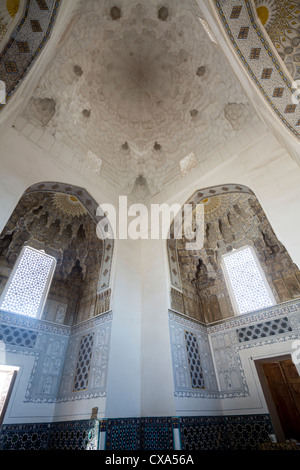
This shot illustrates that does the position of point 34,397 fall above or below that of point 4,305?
below

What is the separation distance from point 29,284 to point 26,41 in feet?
17.7

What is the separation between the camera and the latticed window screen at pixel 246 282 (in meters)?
6.20

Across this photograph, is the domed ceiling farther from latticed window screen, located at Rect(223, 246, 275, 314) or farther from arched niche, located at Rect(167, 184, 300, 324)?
latticed window screen, located at Rect(223, 246, 275, 314)

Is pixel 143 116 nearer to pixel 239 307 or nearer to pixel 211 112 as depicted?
pixel 211 112

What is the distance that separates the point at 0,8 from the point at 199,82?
5.21 meters

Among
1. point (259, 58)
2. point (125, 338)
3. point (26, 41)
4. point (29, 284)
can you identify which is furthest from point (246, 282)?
point (26, 41)

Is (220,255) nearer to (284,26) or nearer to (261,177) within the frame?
(261,177)

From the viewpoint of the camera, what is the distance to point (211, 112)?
706cm

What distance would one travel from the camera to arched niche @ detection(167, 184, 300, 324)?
6.11m

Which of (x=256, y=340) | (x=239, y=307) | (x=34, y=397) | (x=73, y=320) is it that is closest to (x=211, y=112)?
(x=239, y=307)

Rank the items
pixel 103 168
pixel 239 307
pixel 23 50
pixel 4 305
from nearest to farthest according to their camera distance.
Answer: pixel 23 50 < pixel 4 305 < pixel 239 307 < pixel 103 168

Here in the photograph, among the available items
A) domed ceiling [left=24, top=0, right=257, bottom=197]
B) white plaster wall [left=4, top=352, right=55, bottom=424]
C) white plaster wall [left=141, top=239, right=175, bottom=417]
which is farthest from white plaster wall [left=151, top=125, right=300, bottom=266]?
white plaster wall [left=4, top=352, right=55, bottom=424]

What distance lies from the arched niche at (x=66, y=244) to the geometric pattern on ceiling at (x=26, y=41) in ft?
7.38

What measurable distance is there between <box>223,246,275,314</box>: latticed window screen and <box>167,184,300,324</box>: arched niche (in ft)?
0.50
